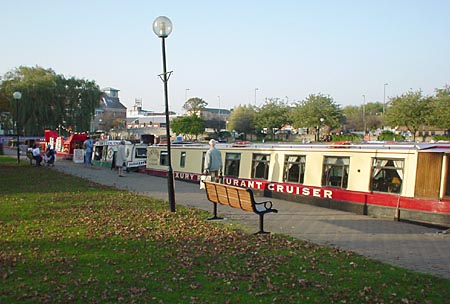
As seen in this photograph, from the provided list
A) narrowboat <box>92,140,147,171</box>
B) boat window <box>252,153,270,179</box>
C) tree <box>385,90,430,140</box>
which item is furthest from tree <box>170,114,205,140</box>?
boat window <box>252,153,270,179</box>

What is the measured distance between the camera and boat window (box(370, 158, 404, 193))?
1277 cm

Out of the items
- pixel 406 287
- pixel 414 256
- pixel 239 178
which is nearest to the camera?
pixel 406 287

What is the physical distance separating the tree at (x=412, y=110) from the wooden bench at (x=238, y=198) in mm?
51229

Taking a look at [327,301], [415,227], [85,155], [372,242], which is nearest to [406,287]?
[327,301]

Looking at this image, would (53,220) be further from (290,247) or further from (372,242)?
(372,242)

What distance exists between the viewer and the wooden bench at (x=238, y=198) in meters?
9.86

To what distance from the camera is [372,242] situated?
30.7ft

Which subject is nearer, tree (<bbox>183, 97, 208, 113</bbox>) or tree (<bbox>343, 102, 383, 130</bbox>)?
tree (<bbox>343, 102, 383, 130</bbox>)

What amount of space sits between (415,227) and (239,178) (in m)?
8.38

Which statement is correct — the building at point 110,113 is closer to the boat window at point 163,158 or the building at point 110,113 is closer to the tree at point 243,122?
the tree at point 243,122

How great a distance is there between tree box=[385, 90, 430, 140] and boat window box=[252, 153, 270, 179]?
44.5 m

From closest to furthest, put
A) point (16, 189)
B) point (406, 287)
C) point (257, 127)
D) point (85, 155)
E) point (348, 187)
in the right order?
1. point (406, 287)
2. point (348, 187)
3. point (16, 189)
4. point (85, 155)
5. point (257, 127)

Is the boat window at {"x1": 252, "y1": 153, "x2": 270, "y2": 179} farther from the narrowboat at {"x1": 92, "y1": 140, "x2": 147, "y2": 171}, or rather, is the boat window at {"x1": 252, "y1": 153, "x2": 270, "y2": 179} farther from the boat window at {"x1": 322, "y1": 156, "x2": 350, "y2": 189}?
the narrowboat at {"x1": 92, "y1": 140, "x2": 147, "y2": 171}

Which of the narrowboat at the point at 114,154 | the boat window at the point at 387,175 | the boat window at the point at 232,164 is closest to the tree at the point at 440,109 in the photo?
the narrowboat at the point at 114,154
